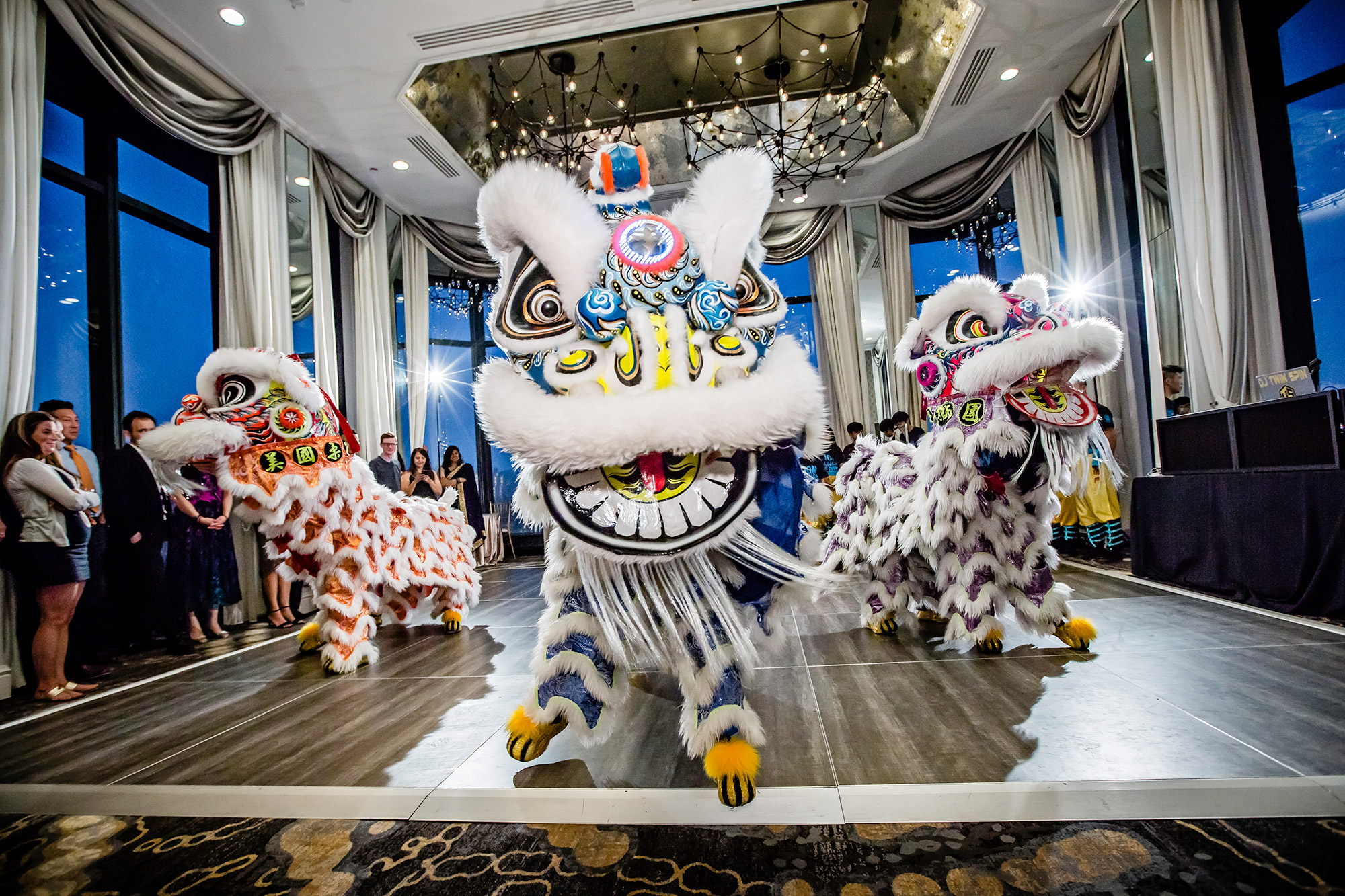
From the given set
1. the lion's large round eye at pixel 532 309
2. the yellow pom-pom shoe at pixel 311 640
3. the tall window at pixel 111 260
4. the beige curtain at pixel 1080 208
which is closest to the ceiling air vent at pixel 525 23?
the tall window at pixel 111 260

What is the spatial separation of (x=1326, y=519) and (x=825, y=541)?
198cm

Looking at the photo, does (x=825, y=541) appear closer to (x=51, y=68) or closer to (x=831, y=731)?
(x=831, y=731)

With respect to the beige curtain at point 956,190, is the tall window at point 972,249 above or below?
below

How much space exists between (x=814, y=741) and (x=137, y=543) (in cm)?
340

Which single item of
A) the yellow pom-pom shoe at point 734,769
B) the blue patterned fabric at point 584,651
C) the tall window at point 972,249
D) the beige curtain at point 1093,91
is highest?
the beige curtain at point 1093,91

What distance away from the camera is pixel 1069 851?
1.00 m

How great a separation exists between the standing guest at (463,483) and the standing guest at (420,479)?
207 mm

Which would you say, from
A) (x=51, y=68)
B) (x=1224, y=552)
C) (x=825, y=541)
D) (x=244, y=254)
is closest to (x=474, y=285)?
(x=244, y=254)

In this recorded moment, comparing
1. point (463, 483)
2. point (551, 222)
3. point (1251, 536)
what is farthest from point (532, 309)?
point (463, 483)

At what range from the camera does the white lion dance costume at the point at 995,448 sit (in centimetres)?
195

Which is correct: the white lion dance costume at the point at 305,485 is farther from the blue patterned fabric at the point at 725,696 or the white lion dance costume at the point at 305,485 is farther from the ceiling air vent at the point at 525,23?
→ the ceiling air vent at the point at 525,23

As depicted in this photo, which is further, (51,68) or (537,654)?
(51,68)

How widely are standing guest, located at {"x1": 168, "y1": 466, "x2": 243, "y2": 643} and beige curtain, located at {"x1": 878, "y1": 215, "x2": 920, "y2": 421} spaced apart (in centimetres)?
630

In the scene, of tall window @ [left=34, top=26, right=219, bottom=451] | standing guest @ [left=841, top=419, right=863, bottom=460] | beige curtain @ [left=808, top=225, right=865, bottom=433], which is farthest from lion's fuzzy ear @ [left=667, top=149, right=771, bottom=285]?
beige curtain @ [left=808, top=225, right=865, bottom=433]
